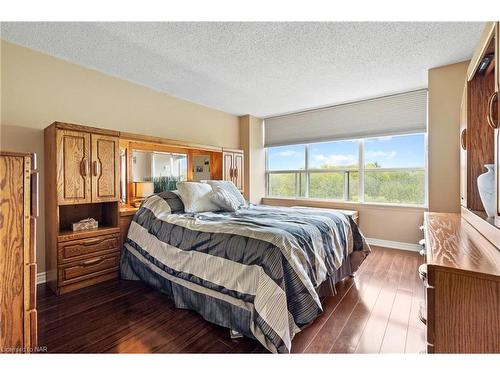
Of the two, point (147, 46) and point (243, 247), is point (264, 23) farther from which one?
point (243, 247)

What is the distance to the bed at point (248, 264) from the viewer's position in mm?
1538

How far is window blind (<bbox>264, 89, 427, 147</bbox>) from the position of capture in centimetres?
363

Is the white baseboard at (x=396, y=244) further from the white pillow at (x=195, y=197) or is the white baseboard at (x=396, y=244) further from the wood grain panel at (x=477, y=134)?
the white pillow at (x=195, y=197)

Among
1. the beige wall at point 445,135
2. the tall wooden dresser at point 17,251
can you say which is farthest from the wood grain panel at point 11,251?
the beige wall at point 445,135

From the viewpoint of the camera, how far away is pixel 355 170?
14.0 ft

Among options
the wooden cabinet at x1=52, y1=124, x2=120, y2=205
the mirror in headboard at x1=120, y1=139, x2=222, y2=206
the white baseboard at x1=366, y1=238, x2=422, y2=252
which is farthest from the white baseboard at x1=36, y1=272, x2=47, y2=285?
the white baseboard at x1=366, y1=238, x2=422, y2=252

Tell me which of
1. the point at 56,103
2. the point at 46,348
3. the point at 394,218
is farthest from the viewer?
the point at 394,218

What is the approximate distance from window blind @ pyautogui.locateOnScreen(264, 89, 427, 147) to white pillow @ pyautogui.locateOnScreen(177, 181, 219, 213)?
2.57 metres

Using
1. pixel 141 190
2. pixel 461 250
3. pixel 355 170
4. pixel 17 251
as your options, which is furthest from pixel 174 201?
pixel 355 170

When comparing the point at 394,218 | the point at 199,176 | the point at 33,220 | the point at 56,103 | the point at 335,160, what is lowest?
the point at 394,218

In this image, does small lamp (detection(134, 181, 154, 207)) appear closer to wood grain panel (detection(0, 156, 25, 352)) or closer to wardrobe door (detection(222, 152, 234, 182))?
wardrobe door (detection(222, 152, 234, 182))

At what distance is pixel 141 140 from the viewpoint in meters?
2.99
